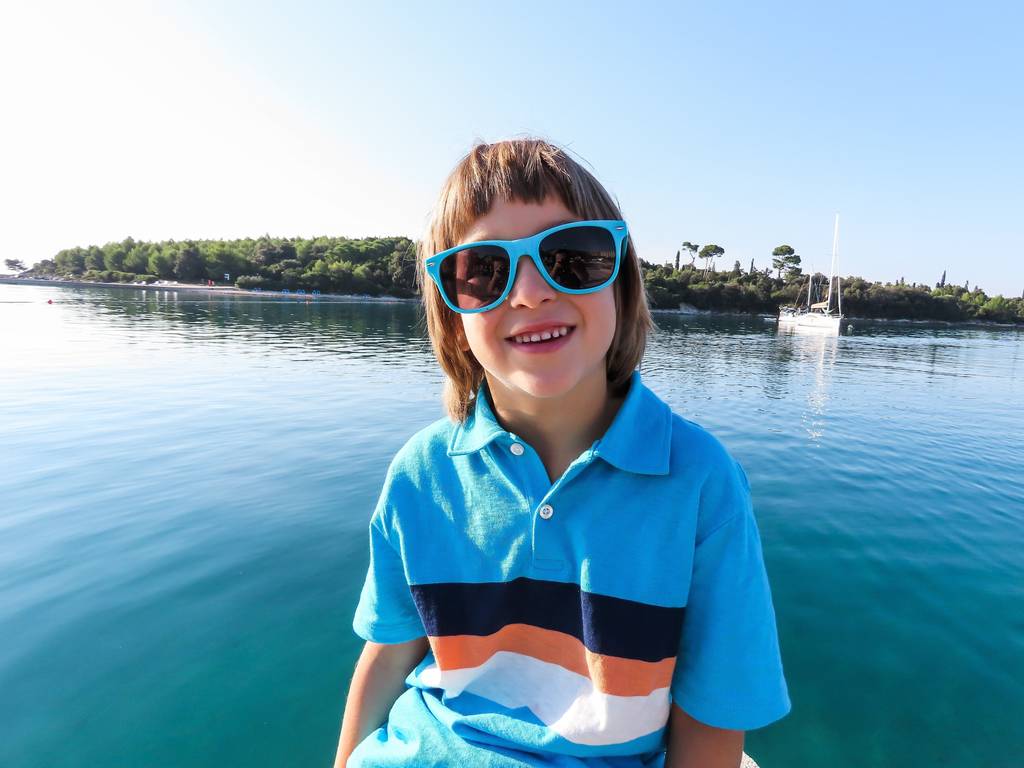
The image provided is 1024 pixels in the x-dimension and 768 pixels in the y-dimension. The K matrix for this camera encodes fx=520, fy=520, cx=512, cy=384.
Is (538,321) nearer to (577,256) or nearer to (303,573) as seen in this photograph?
(577,256)

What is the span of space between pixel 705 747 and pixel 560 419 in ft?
3.05

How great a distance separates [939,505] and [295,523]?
8533mm

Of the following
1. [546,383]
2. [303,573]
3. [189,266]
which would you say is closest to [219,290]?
[189,266]

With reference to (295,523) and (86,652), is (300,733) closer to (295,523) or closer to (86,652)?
(86,652)

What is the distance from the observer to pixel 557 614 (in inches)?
57.4

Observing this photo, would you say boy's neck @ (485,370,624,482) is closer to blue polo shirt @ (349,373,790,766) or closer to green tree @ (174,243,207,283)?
blue polo shirt @ (349,373,790,766)

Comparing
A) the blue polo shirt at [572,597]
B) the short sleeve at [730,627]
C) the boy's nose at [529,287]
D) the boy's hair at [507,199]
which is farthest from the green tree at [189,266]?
the short sleeve at [730,627]

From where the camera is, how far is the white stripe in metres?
1.35

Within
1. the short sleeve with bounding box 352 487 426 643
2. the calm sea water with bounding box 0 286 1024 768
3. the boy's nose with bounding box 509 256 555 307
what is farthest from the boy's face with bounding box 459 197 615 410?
the calm sea water with bounding box 0 286 1024 768

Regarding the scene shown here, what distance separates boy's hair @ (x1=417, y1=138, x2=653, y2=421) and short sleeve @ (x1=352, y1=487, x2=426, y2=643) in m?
0.46

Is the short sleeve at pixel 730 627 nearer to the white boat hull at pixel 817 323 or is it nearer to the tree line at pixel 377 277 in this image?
the white boat hull at pixel 817 323

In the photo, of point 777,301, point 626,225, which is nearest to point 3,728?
point 626,225

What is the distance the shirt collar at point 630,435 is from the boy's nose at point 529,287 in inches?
15.2

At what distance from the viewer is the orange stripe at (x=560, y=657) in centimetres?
134
